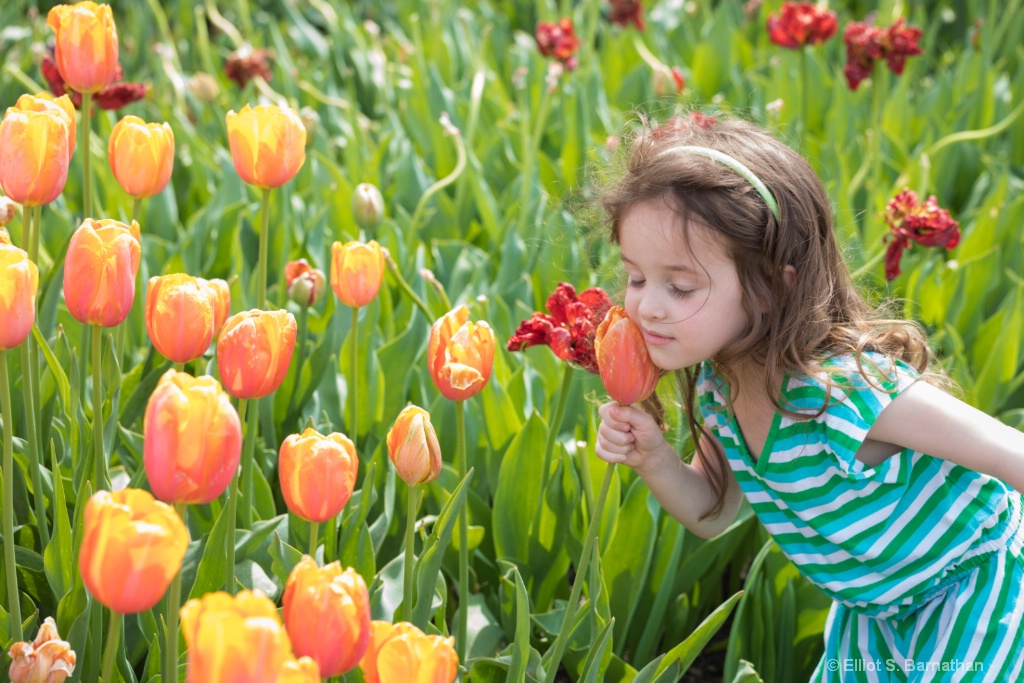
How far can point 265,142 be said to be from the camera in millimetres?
1360

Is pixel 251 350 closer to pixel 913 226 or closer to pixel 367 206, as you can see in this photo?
pixel 367 206

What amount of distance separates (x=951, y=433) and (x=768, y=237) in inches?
11.6

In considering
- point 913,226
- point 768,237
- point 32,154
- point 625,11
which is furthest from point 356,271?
point 625,11

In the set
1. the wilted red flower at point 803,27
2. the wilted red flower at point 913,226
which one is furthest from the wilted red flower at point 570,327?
the wilted red flower at point 803,27

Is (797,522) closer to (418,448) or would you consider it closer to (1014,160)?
(418,448)

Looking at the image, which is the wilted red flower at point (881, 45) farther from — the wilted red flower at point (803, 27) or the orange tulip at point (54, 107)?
the orange tulip at point (54, 107)

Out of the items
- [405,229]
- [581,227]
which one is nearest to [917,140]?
[581,227]

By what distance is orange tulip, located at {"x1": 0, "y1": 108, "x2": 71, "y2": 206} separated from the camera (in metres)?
1.15

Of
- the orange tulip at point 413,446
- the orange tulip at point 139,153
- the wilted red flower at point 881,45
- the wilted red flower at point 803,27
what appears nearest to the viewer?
the orange tulip at point 413,446

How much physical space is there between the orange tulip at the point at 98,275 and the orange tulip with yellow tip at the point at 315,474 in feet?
0.77

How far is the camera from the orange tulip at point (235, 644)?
25.2 inches

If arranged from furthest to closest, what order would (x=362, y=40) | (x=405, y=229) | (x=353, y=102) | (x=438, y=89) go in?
(x=362, y=40) → (x=353, y=102) → (x=438, y=89) → (x=405, y=229)

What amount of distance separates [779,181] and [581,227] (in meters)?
1.22

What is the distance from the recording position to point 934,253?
2533 mm
